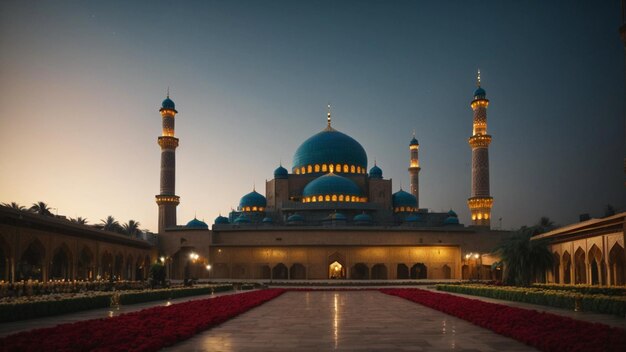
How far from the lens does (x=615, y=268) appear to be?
89.7 feet

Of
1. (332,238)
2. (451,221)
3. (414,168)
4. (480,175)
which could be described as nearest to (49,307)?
(332,238)

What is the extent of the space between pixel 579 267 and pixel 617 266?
4816mm

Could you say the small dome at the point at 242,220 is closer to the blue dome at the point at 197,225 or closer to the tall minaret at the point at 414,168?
the blue dome at the point at 197,225

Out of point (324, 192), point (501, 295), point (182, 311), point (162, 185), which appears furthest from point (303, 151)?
point (182, 311)

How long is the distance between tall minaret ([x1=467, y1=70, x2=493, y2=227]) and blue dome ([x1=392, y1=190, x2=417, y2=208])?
23.9 feet

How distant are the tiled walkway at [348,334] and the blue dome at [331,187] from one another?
36.5m

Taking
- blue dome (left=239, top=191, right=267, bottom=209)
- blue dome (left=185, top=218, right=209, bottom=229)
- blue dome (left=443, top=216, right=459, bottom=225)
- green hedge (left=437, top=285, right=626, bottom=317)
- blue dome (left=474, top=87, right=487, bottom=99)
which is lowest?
green hedge (left=437, top=285, right=626, bottom=317)

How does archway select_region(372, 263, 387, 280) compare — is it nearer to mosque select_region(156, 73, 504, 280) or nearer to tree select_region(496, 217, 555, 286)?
mosque select_region(156, 73, 504, 280)

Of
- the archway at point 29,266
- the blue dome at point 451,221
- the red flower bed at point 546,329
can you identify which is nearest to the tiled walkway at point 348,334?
the red flower bed at point 546,329

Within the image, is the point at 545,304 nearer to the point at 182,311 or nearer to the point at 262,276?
the point at 182,311

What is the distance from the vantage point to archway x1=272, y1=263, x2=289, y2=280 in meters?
48.7

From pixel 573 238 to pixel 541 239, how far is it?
1446 mm

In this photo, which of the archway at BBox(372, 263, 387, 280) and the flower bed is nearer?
the flower bed

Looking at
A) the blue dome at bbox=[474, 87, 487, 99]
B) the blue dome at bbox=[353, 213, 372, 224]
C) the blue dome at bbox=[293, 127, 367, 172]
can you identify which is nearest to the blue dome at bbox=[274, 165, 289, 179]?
the blue dome at bbox=[293, 127, 367, 172]
